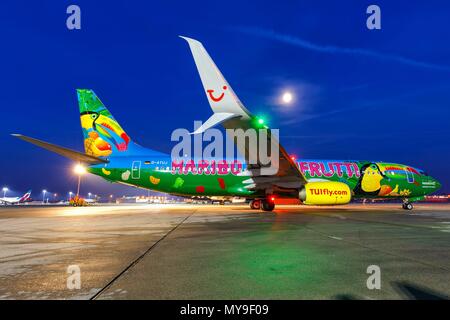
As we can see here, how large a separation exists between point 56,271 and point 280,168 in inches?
568

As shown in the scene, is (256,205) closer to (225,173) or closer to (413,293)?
(225,173)

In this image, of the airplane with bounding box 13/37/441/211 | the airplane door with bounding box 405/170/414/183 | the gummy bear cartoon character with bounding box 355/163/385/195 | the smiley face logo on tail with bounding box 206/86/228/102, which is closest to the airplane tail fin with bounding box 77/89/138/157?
the airplane with bounding box 13/37/441/211

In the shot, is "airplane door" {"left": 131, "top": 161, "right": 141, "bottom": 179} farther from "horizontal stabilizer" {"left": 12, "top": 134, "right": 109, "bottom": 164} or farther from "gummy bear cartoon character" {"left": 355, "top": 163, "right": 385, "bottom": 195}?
"gummy bear cartoon character" {"left": 355, "top": 163, "right": 385, "bottom": 195}

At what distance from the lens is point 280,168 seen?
17.8 metres

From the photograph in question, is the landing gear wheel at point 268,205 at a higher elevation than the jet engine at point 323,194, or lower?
lower

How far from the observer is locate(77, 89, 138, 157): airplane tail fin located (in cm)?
2148

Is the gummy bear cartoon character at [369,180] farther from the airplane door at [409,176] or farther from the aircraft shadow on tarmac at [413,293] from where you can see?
the aircraft shadow on tarmac at [413,293]

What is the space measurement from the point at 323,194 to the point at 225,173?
22.3ft

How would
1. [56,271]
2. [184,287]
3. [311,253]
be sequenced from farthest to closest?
[311,253]
[56,271]
[184,287]

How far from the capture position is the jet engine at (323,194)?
16.7 m

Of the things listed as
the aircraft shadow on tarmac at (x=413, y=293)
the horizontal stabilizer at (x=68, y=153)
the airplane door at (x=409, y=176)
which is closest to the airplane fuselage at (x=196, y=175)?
the horizontal stabilizer at (x=68, y=153)
